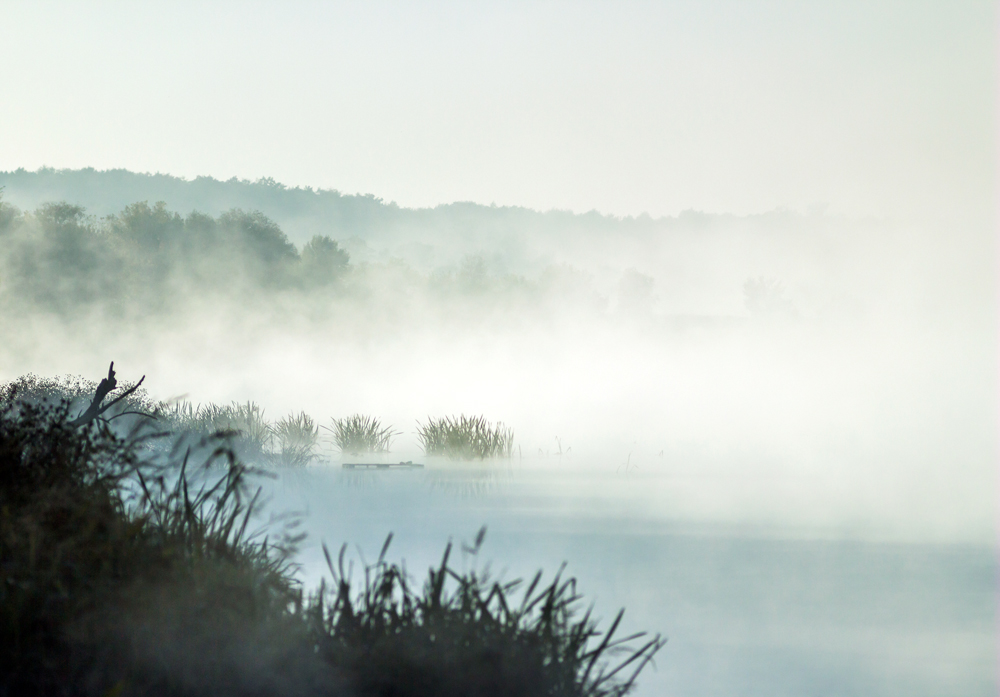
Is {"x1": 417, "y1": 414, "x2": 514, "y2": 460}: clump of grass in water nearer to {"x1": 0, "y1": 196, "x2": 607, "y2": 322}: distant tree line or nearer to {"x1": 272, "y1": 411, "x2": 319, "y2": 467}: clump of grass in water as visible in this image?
{"x1": 272, "y1": 411, "x2": 319, "y2": 467}: clump of grass in water

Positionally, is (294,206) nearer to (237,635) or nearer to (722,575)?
(722,575)

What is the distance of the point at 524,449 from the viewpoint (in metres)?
21.3

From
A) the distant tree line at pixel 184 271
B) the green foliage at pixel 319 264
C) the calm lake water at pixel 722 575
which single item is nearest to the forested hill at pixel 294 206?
the distant tree line at pixel 184 271

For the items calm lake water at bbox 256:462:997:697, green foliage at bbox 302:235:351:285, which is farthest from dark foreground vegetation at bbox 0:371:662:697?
green foliage at bbox 302:235:351:285

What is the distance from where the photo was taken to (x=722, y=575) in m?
8.52

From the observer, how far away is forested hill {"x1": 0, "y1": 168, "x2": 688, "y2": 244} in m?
83.8

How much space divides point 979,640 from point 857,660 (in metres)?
1.27

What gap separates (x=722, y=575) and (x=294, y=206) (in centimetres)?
8797

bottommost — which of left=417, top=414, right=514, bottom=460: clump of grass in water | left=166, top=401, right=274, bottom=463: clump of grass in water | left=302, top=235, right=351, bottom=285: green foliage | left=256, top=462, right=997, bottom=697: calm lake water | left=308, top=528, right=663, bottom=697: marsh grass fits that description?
left=308, top=528, right=663, bottom=697: marsh grass

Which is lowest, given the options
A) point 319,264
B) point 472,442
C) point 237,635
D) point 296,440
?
point 237,635

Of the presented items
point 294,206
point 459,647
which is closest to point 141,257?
point 459,647

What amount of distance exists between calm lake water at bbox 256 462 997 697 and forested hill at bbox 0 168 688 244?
247 feet

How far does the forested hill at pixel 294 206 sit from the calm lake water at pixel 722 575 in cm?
7514

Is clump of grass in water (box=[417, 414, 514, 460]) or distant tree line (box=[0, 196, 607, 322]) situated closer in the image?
clump of grass in water (box=[417, 414, 514, 460])
